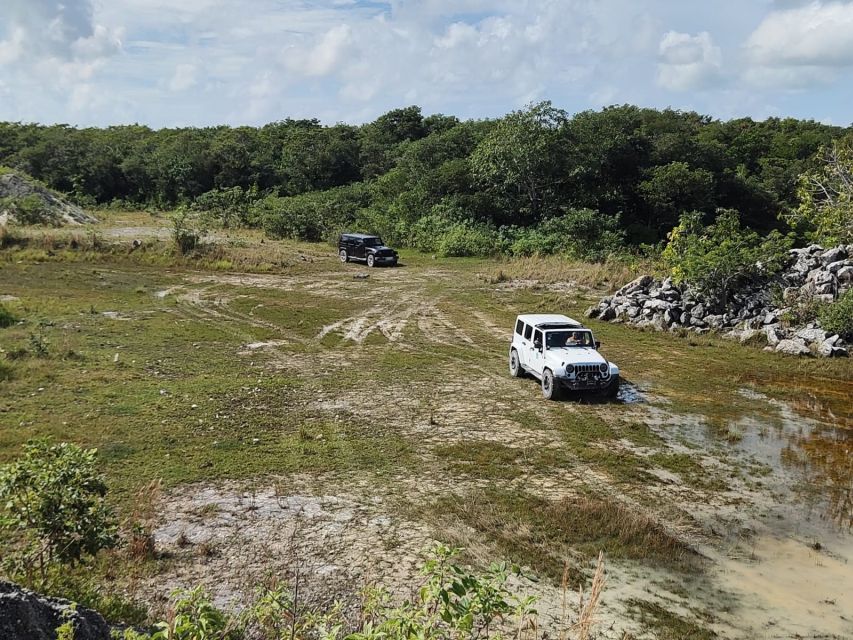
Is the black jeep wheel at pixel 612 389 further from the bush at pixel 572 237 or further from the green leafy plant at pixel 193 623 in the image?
the bush at pixel 572 237

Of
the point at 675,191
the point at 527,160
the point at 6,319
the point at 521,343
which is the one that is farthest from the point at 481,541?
the point at 675,191

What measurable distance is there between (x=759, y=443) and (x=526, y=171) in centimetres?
3486

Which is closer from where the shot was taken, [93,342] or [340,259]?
[93,342]

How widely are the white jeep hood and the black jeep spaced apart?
2311cm

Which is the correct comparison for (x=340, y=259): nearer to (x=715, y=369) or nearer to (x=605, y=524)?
(x=715, y=369)

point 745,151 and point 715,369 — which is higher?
point 745,151

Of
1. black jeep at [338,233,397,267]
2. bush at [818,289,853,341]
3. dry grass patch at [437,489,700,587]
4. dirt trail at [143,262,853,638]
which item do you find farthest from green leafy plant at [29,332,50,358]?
bush at [818,289,853,341]

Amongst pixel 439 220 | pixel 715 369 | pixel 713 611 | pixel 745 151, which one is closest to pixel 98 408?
pixel 713 611

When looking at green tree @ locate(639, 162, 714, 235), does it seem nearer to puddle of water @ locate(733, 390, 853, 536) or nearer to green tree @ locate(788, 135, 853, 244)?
green tree @ locate(788, 135, 853, 244)

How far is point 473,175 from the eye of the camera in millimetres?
48000

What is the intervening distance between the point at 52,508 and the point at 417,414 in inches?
339

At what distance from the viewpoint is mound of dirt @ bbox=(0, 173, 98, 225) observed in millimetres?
45031

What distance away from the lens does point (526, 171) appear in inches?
1802

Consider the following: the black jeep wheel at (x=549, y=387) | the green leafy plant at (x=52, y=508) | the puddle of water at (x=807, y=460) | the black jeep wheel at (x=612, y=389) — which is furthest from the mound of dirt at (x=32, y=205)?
the puddle of water at (x=807, y=460)
